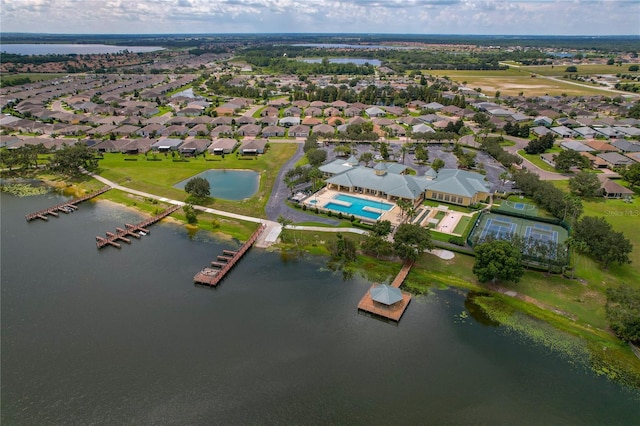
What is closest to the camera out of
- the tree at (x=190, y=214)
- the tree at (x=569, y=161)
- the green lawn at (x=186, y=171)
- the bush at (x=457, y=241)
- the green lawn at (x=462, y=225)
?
the bush at (x=457, y=241)

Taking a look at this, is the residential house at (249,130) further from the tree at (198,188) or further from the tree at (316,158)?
the tree at (198,188)

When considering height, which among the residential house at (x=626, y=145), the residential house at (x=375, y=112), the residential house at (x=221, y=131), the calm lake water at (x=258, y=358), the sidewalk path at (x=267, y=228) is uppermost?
the residential house at (x=375, y=112)

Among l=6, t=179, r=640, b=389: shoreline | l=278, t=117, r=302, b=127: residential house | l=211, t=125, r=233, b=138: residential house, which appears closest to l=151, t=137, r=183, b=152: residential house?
l=211, t=125, r=233, b=138: residential house

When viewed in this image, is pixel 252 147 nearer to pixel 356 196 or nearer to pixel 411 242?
pixel 356 196

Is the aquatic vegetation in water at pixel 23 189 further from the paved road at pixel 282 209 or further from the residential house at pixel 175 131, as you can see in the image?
the paved road at pixel 282 209

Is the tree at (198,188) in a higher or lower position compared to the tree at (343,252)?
higher

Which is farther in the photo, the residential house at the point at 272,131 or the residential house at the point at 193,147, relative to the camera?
the residential house at the point at 272,131

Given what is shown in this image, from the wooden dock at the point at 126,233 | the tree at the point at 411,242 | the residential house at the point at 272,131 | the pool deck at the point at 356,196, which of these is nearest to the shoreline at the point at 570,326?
the tree at the point at 411,242

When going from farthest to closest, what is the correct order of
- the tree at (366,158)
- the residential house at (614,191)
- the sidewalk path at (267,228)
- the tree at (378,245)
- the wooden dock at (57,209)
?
the tree at (366,158) < the residential house at (614,191) < the wooden dock at (57,209) < the sidewalk path at (267,228) < the tree at (378,245)
